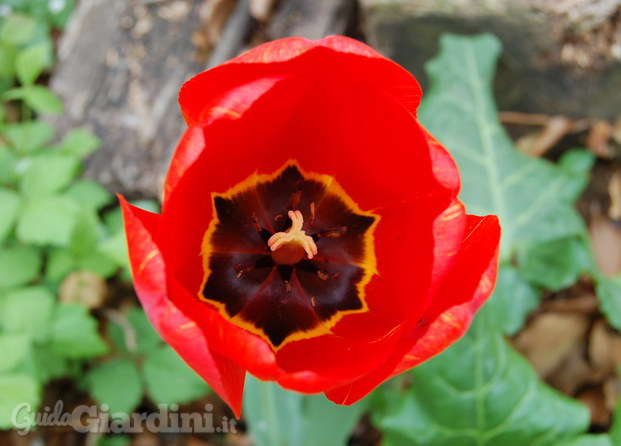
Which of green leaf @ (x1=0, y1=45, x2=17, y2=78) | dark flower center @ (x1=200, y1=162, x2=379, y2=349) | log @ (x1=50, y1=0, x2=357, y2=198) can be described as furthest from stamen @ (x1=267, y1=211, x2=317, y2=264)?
green leaf @ (x1=0, y1=45, x2=17, y2=78)

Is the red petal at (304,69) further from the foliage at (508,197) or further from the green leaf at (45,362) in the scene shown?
the green leaf at (45,362)

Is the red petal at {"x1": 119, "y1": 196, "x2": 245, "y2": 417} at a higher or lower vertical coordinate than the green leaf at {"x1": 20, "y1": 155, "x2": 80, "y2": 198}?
higher

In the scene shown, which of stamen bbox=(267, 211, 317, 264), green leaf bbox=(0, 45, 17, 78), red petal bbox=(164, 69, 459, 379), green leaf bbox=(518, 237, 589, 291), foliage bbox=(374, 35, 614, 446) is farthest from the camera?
green leaf bbox=(0, 45, 17, 78)

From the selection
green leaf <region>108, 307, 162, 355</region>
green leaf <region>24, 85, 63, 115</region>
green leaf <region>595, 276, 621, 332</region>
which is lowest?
green leaf <region>108, 307, 162, 355</region>

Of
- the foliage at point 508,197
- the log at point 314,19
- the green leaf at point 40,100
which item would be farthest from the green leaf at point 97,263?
the log at point 314,19

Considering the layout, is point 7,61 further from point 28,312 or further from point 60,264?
point 28,312

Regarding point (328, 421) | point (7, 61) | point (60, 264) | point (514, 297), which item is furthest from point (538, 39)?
point (7, 61)

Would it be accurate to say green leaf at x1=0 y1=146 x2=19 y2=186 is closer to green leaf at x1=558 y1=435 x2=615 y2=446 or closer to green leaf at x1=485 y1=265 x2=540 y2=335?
green leaf at x1=485 y1=265 x2=540 y2=335
